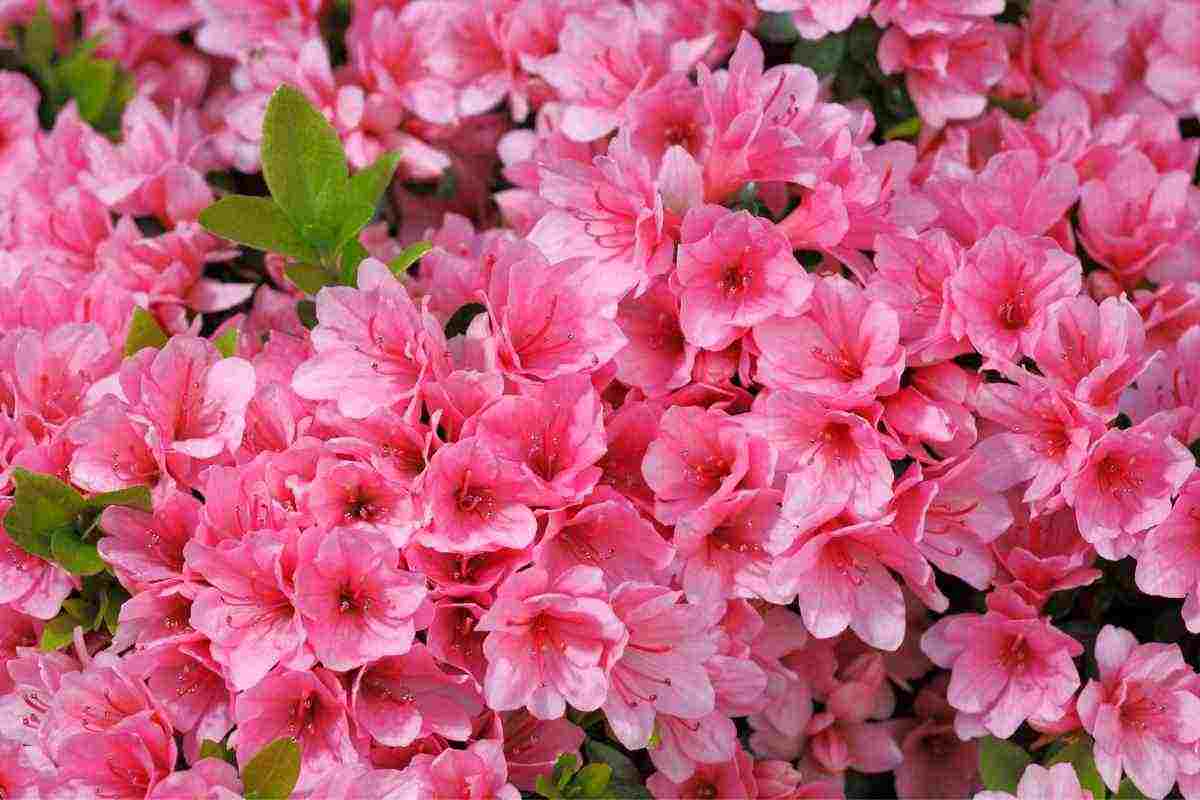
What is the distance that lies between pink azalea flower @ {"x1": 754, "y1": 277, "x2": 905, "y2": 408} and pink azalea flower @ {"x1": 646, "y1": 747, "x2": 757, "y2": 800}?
1.45 feet

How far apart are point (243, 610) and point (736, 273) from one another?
0.63m

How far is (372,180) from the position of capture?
169cm

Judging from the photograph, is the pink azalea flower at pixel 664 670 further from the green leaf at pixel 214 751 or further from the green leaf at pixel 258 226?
the green leaf at pixel 258 226

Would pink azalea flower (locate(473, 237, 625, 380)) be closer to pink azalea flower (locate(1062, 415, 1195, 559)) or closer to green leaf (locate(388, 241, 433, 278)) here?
green leaf (locate(388, 241, 433, 278))

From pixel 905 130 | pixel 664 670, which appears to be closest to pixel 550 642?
pixel 664 670

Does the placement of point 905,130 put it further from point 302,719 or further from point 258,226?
point 302,719

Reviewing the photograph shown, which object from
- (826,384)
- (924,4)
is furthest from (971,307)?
(924,4)

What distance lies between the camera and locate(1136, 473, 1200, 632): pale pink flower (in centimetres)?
149

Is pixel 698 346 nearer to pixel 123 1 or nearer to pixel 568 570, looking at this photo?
pixel 568 570

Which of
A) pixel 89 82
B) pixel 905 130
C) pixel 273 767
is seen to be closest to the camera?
pixel 273 767

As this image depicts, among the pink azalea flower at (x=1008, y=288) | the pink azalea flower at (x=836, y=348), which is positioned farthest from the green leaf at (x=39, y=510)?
the pink azalea flower at (x=1008, y=288)

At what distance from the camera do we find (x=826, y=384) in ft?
4.82

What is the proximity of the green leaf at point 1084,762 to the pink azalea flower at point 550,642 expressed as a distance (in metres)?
0.54

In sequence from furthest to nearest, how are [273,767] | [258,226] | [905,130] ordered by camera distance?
[905,130]
[258,226]
[273,767]
